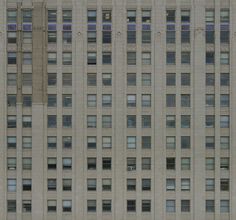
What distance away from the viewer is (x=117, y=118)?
3853cm

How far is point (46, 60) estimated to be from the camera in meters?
38.8

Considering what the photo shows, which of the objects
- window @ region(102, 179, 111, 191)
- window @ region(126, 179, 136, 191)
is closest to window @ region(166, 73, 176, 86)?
window @ region(126, 179, 136, 191)

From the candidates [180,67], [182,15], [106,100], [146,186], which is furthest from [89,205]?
[182,15]

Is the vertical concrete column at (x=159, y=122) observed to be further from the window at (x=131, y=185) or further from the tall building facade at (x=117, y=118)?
the window at (x=131, y=185)

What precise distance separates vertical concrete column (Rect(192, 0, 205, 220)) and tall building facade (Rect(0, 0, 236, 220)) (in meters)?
0.11

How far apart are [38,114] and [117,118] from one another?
841 centimetres

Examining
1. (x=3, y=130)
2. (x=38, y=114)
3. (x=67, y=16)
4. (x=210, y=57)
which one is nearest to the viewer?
(x=3, y=130)

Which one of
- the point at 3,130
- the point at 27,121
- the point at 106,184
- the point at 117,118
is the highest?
the point at 117,118

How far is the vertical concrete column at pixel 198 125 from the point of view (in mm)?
38531

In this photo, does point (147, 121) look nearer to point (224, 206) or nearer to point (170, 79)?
point (170, 79)

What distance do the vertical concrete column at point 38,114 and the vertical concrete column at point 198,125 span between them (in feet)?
52.8

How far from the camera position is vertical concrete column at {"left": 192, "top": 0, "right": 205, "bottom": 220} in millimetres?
38531

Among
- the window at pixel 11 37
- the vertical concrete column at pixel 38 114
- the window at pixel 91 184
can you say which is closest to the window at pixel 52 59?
the vertical concrete column at pixel 38 114
